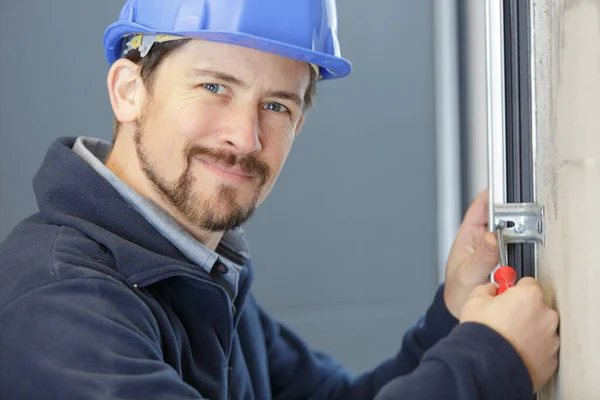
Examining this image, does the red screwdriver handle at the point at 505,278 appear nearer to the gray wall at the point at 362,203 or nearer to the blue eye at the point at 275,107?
the blue eye at the point at 275,107

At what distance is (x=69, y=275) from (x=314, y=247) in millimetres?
1492

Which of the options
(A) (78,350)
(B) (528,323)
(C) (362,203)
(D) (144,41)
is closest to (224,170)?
(D) (144,41)

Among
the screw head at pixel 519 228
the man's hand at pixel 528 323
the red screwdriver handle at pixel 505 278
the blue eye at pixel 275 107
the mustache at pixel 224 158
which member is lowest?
the man's hand at pixel 528 323

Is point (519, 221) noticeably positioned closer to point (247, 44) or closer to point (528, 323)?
point (528, 323)

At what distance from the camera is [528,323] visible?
89 cm

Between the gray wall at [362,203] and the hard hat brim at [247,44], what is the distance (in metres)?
0.98

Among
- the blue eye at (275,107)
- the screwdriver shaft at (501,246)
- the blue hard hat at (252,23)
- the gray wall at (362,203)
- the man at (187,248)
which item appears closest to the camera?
the man at (187,248)

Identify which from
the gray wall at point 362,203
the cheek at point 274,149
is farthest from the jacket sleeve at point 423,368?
the gray wall at point 362,203

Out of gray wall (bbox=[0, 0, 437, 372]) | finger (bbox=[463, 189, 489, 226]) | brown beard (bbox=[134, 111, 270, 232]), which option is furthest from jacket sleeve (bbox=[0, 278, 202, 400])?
gray wall (bbox=[0, 0, 437, 372])

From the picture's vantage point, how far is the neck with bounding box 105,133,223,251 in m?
1.25

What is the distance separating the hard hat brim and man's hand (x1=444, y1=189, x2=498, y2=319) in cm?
33

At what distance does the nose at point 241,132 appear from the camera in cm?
118

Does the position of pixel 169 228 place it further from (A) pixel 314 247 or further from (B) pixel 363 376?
(A) pixel 314 247

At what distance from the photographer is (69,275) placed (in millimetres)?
977
